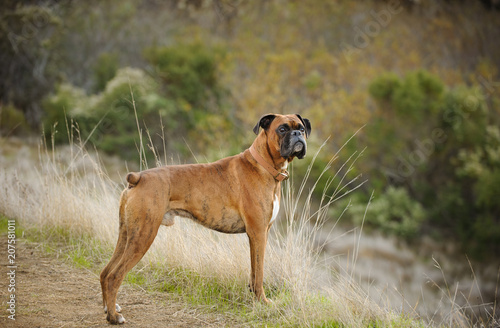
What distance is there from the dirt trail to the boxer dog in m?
0.30

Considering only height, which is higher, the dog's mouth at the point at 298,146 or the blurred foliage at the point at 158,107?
the blurred foliage at the point at 158,107

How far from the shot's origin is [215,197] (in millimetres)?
3984

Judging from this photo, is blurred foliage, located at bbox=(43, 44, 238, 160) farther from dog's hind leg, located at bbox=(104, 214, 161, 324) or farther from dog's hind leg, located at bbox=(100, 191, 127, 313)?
dog's hind leg, located at bbox=(104, 214, 161, 324)

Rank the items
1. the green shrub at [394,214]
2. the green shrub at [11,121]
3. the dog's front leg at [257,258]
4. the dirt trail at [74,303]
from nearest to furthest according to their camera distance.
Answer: the dirt trail at [74,303]
the dog's front leg at [257,258]
the green shrub at [394,214]
the green shrub at [11,121]

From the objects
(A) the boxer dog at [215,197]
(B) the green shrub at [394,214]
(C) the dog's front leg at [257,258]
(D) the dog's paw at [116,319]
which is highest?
(A) the boxer dog at [215,197]

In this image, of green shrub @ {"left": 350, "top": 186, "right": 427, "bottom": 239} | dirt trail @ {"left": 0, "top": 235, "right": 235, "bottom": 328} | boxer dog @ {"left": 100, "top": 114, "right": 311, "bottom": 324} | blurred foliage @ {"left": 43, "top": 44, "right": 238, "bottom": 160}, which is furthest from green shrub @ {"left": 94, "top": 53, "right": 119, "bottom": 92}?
boxer dog @ {"left": 100, "top": 114, "right": 311, "bottom": 324}

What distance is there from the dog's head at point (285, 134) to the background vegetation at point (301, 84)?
9010 millimetres

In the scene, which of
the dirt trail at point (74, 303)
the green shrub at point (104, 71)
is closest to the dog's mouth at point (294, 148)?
the dirt trail at point (74, 303)

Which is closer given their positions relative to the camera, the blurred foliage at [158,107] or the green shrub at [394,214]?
the green shrub at [394,214]

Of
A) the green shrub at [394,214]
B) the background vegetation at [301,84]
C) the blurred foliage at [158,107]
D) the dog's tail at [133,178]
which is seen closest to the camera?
the dog's tail at [133,178]

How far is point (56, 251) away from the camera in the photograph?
5.77m

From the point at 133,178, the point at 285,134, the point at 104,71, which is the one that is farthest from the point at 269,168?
the point at 104,71

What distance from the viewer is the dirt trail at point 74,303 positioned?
3883 millimetres

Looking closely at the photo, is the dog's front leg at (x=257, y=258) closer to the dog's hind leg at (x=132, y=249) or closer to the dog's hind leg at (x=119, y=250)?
the dog's hind leg at (x=132, y=249)
